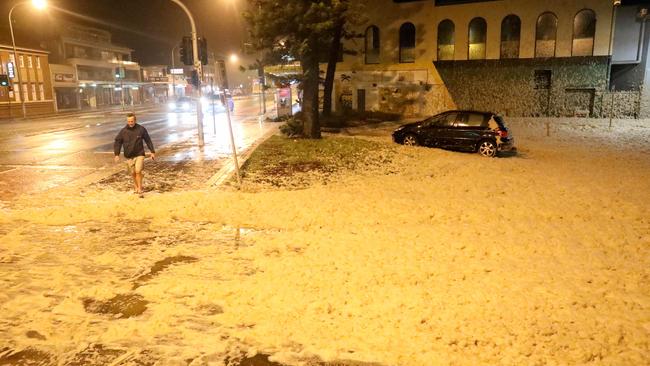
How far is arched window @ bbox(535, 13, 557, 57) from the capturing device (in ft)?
96.1

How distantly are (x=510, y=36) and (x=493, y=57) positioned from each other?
157 cm

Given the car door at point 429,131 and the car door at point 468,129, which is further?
the car door at point 429,131

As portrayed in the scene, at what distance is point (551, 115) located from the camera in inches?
1153

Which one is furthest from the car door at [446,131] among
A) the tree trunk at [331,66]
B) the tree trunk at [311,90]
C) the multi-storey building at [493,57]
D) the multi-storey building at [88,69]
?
the multi-storey building at [88,69]

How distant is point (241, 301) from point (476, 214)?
4817mm

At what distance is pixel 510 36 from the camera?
99.0ft

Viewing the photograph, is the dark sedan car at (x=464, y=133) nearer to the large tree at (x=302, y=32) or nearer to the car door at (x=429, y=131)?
the car door at (x=429, y=131)

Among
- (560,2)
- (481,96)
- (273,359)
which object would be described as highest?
(560,2)

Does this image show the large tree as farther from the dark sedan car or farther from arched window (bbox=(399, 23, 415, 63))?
arched window (bbox=(399, 23, 415, 63))

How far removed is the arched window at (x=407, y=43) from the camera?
1259 inches

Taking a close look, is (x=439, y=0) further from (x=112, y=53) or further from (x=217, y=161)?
(x=112, y=53)

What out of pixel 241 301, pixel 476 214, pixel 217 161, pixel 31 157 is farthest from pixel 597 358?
pixel 31 157

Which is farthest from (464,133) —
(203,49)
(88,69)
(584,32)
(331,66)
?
(88,69)

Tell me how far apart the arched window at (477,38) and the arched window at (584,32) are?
515 centimetres
